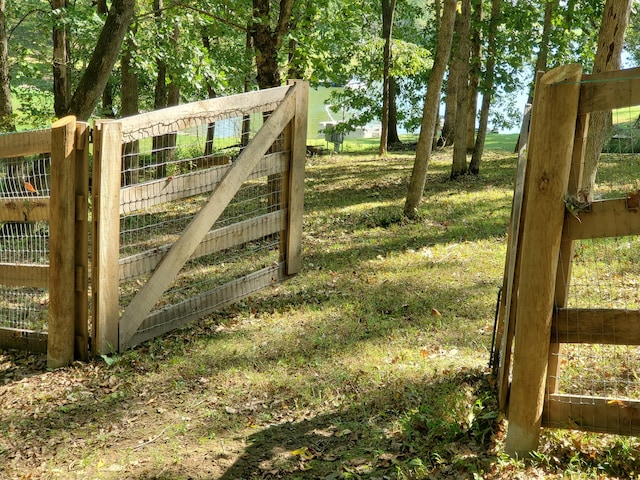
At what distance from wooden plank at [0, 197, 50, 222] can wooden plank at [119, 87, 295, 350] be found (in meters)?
1.16

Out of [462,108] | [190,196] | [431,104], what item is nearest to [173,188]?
[190,196]

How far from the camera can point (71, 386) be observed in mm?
5887

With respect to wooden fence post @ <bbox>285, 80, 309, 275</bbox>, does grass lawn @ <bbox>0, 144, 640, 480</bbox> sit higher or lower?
lower

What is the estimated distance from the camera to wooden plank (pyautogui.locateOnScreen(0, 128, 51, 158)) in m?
5.99

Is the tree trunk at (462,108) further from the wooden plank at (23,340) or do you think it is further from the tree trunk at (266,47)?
the wooden plank at (23,340)

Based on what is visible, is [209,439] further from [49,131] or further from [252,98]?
[252,98]

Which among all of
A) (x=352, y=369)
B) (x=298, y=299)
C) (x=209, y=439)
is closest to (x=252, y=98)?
(x=298, y=299)

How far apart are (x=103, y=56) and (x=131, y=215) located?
11.0 ft

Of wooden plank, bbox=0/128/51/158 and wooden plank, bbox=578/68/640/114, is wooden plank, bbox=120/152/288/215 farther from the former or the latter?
wooden plank, bbox=578/68/640/114

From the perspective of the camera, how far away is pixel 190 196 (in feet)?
23.1

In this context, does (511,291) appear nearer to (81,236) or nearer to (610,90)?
(610,90)

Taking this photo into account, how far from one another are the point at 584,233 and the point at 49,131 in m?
4.35

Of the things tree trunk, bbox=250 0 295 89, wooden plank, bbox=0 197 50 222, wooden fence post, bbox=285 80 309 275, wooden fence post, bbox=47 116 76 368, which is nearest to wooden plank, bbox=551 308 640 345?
wooden fence post, bbox=47 116 76 368

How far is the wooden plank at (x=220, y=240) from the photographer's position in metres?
6.50
